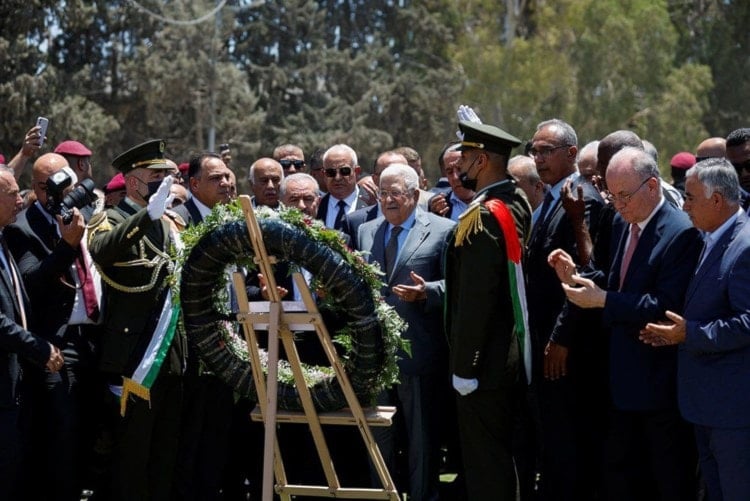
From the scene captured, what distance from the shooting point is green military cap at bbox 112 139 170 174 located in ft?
24.5

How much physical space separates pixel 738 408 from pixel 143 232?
12.2ft

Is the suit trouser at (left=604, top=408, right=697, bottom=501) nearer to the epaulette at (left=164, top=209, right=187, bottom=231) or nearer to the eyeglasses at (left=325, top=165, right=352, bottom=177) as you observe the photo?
the epaulette at (left=164, top=209, right=187, bottom=231)

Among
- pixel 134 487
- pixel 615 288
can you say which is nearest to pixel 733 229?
pixel 615 288

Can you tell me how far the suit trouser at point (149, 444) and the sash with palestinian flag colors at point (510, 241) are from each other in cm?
233

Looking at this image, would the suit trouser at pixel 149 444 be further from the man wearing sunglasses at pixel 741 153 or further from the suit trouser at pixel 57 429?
the man wearing sunglasses at pixel 741 153

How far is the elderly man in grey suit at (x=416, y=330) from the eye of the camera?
7656mm

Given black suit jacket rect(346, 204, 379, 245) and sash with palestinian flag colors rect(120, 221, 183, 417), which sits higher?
black suit jacket rect(346, 204, 379, 245)

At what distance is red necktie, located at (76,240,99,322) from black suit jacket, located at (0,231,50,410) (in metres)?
0.57

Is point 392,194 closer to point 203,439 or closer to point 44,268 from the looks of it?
point 203,439

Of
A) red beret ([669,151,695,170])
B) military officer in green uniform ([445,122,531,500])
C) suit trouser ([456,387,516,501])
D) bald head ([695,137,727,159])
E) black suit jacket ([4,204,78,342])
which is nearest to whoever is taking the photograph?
military officer in green uniform ([445,122,531,500])

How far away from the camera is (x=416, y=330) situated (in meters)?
7.65

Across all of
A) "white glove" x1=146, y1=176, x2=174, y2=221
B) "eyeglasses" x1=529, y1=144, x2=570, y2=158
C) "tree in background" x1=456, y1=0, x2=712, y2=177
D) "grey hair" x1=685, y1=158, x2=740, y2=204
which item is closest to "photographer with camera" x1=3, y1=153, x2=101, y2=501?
"white glove" x1=146, y1=176, x2=174, y2=221

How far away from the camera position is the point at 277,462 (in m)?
6.44

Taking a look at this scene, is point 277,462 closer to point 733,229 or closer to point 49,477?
point 49,477
